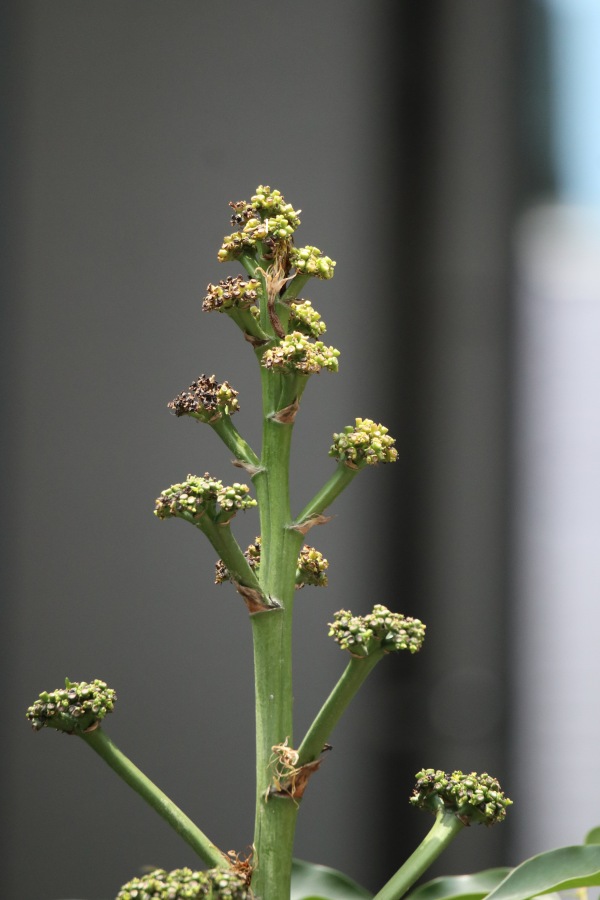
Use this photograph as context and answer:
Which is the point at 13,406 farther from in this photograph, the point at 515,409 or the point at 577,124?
the point at 577,124

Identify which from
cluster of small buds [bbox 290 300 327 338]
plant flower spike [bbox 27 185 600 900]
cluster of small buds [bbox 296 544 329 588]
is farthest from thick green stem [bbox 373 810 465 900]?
cluster of small buds [bbox 290 300 327 338]

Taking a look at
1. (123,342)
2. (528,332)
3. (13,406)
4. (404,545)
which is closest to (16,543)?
(13,406)

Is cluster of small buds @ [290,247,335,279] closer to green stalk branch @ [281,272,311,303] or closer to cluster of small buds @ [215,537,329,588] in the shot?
green stalk branch @ [281,272,311,303]

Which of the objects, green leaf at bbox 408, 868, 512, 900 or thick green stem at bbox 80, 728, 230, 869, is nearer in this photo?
thick green stem at bbox 80, 728, 230, 869

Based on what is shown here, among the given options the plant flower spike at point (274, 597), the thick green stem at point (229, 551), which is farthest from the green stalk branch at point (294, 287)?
the thick green stem at point (229, 551)

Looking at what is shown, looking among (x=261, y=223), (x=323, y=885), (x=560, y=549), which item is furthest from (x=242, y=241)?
(x=560, y=549)

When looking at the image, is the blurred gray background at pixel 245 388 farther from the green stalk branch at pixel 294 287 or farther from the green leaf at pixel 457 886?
the green stalk branch at pixel 294 287

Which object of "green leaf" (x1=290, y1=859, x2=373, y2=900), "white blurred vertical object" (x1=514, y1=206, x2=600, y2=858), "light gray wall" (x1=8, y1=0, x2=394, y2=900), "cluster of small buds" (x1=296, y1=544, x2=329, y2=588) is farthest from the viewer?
"white blurred vertical object" (x1=514, y1=206, x2=600, y2=858)
